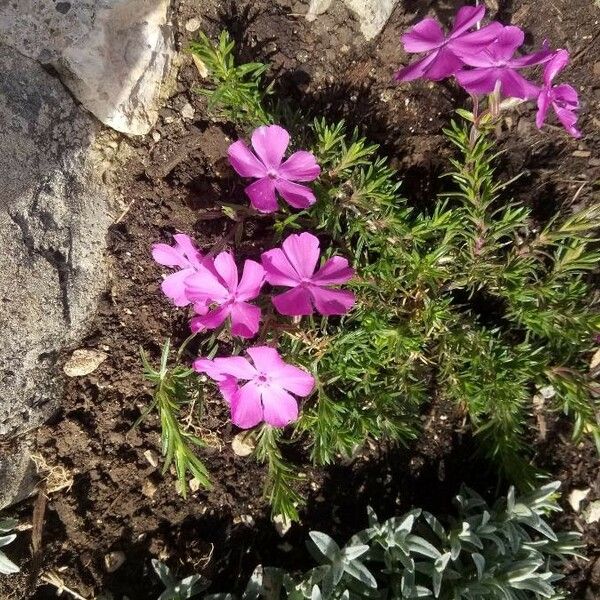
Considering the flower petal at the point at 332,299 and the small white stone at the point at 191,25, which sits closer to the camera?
the flower petal at the point at 332,299

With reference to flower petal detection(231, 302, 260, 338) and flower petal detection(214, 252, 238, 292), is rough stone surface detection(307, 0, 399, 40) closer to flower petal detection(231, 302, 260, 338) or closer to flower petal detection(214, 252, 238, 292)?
flower petal detection(214, 252, 238, 292)

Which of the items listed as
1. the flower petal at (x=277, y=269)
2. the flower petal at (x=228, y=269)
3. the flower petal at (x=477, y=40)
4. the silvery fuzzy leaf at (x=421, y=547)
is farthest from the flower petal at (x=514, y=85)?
the silvery fuzzy leaf at (x=421, y=547)

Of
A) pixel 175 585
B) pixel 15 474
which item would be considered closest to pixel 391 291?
pixel 175 585

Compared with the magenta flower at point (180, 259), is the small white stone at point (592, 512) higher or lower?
lower

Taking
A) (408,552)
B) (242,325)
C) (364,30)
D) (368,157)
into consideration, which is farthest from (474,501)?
(364,30)

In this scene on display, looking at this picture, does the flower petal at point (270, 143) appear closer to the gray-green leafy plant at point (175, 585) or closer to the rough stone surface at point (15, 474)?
the rough stone surface at point (15, 474)

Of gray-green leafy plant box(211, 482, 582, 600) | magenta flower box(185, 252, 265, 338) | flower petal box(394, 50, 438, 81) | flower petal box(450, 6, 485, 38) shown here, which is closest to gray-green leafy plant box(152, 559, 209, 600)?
gray-green leafy plant box(211, 482, 582, 600)
